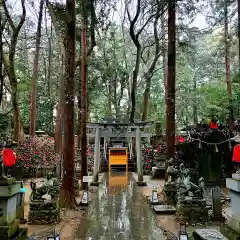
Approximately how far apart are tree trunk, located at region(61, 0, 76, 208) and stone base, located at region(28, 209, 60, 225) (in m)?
1.81

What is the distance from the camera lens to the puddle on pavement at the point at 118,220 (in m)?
7.28

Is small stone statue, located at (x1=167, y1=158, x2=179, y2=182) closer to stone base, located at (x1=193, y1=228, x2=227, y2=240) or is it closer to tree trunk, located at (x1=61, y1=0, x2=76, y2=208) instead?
tree trunk, located at (x1=61, y1=0, x2=76, y2=208)

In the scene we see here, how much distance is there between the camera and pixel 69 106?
10.9 m

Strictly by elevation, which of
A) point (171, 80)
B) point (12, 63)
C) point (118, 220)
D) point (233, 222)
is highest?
point (12, 63)

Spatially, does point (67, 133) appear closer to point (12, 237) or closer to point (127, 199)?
point (127, 199)

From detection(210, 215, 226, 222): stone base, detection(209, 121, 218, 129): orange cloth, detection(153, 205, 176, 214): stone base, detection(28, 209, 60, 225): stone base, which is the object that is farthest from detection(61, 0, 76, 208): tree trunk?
detection(209, 121, 218, 129): orange cloth

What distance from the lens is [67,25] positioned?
10.9 metres

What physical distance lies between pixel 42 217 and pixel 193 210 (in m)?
4.21

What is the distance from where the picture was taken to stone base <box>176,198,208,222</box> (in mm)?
8564

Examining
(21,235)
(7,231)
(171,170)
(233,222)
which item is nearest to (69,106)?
(171,170)

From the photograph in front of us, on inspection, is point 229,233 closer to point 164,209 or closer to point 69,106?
point 164,209

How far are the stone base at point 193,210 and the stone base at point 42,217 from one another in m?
3.55

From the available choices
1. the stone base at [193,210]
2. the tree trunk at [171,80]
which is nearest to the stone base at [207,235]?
the stone base at [193,210]

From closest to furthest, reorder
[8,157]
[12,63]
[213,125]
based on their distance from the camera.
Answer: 1. [8,157]
2. [213,125]
3. [12,63]
